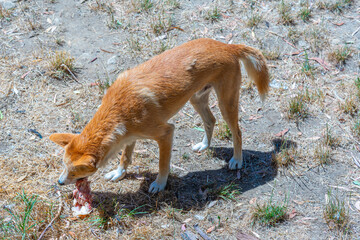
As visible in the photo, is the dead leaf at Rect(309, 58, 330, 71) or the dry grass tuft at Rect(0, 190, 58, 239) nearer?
the dry grass tuft at Rect(0, 190, 58, 239)

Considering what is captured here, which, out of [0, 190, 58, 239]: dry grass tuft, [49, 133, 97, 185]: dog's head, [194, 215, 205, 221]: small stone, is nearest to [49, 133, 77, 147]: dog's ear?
[49, 133, 97, 185]: dog's head

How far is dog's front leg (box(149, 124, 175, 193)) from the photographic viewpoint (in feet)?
14.3

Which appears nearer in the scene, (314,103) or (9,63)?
(314,103)

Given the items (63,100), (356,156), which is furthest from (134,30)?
(356,156)

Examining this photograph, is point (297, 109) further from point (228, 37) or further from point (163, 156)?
point (163, 156)

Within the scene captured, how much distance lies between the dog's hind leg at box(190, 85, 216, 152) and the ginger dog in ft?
0.77

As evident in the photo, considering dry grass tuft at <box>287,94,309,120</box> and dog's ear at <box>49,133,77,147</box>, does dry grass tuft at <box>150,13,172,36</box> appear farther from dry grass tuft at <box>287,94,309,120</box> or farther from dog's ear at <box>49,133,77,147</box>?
dog's ear at <box>49,133,77,147</box>

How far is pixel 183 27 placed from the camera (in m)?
7.14

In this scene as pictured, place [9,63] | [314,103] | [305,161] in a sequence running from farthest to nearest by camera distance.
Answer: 1. [9,63]
2. [314,103]
3. [305,161]

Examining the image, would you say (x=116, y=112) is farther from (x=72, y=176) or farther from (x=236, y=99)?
(x=236, y=99)

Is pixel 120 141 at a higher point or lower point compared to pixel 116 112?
lower

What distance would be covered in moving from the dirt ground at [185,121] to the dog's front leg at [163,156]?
0.50ft

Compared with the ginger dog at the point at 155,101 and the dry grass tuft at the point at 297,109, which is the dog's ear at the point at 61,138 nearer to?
the ginger dog at the point at 155,101

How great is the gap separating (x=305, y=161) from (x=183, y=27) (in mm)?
3479
